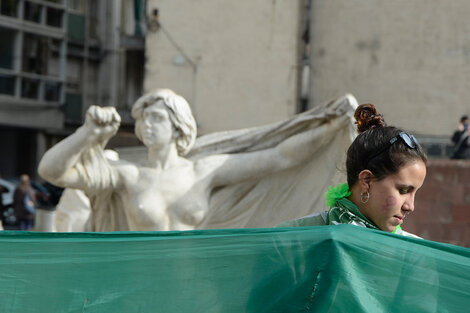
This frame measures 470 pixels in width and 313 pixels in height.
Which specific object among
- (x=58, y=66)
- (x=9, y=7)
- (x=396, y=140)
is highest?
(x=396, y=140)

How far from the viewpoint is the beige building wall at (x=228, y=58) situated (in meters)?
23.8

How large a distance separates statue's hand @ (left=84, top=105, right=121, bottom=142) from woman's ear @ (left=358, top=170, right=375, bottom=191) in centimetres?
282

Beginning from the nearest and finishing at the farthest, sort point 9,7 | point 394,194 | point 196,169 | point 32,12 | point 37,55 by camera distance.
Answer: point 394,194, point 196,169, point 9,7, point 32,12, point 37,55

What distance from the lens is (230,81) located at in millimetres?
24344

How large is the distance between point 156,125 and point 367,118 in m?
2.81

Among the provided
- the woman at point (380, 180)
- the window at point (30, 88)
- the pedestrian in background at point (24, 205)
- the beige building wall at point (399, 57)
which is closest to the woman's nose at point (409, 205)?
the woman at point (380, 180)

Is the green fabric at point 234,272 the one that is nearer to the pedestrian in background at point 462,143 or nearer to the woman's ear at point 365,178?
the woman's ear at point 365,178

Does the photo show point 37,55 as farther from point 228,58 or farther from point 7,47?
point 228,58

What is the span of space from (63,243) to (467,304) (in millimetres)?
1295

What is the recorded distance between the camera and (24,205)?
20.5 m

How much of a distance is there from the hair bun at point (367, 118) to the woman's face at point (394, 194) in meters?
0.34

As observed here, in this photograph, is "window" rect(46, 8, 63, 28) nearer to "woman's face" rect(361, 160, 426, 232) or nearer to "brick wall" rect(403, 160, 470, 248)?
"brick wall" rect(403, 160, 470, 248)

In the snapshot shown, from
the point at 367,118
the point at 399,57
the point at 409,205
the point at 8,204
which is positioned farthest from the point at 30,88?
the point at 409,205

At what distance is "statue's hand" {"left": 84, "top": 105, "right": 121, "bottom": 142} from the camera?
6.02 m
